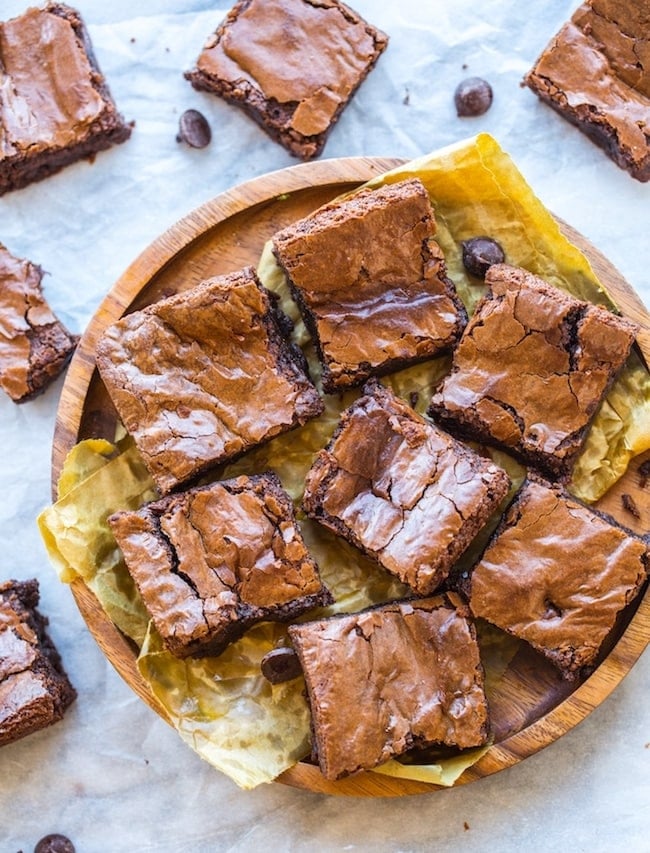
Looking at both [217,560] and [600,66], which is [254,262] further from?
[600,66]

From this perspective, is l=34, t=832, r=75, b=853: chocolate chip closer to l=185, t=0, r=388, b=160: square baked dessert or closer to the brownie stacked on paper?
the brownie stacked on paper

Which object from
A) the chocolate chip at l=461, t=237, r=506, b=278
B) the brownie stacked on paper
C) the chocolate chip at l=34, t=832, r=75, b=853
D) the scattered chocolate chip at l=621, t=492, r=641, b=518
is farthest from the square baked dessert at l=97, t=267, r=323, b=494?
the chocolate chip at l=34, t=832, r=75, b=853

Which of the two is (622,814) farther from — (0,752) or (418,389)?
(0,752)

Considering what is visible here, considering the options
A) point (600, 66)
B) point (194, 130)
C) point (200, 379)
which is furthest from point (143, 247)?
point (600, 66)

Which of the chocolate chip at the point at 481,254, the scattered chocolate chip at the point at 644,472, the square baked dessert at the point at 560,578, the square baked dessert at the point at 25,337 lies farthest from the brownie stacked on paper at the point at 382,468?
the square baked dessert at the point at 25,337

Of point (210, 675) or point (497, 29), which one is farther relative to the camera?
point (497, 29)

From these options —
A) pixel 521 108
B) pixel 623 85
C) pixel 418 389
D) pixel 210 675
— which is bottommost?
pixel 210 675

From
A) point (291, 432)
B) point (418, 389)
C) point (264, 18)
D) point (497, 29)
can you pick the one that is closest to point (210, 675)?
point (291, 432)
